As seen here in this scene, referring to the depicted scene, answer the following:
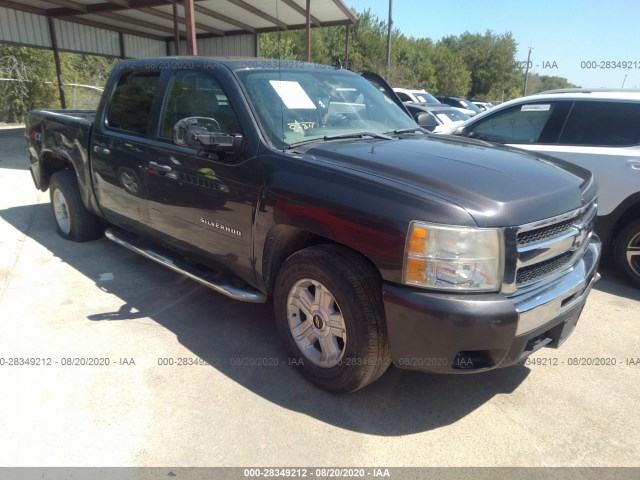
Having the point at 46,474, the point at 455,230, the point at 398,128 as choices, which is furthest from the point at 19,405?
the point at 398,128

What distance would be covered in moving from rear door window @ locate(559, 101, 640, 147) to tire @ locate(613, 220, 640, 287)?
80cm

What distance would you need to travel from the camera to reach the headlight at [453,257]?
2193 mm

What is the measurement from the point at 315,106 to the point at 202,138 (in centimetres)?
87

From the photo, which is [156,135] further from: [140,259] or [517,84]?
[517,84]

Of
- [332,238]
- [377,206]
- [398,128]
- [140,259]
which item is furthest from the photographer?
[140,259]

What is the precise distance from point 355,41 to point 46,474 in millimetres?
47103

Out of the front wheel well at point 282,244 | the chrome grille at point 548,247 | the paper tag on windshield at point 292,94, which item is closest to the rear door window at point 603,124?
the chrome grille at point 548,247

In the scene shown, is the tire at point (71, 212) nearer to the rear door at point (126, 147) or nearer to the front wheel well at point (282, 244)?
the rear door at point (126, 147)

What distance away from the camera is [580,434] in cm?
255

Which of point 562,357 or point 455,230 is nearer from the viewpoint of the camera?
point 455,230

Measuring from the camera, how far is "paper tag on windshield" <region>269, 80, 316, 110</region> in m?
3.23

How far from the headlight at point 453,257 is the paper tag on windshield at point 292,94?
146 centimetres

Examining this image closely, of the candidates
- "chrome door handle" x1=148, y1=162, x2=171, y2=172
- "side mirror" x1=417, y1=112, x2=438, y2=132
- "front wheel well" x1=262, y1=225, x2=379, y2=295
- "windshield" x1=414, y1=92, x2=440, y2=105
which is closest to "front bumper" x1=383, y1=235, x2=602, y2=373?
"front wheel well" x1=262, y1=225, x2=379, y2=295

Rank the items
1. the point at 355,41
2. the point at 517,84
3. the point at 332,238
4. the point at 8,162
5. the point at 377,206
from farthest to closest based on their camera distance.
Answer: the point at 517,84, the point at 355,41, the point at 8,162, the point at 332,238, the point at 377,206
